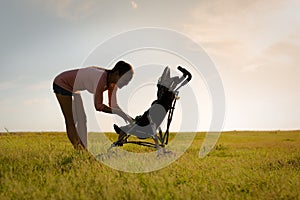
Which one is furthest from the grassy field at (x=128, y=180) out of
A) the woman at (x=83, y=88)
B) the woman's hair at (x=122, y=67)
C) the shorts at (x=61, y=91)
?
the woman's hair at (x=122, y=67)

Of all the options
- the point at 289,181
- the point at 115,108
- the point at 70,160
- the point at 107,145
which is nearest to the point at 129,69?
the point at 115,108

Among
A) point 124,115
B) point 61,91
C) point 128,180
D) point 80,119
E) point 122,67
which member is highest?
point 122,67

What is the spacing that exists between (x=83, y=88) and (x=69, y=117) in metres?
0.74

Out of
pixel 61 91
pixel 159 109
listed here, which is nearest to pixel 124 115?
pixel 159 109

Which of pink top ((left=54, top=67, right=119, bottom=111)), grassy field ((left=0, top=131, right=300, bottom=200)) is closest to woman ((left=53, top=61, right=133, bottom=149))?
pink top ((left=54, top=67, right=119, bottom=111))

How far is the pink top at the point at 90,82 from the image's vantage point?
6.55 m

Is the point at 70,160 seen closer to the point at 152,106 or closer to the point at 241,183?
the point at 152,106

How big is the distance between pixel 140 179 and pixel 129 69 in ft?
6.92

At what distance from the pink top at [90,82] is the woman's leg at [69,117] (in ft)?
0.76

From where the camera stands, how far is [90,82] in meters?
6.93

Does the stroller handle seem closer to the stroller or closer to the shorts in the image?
the stroller

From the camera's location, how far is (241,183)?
5.32 meters

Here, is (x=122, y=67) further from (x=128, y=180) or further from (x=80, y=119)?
(x=128, y=180)

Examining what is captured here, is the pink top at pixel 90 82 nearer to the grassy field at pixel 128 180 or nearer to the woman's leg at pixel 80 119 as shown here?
the woman's leg at pixel 80 119
